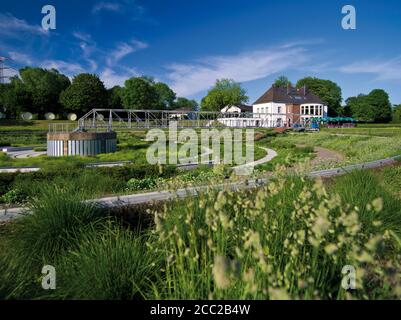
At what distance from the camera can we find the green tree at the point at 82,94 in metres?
73.6

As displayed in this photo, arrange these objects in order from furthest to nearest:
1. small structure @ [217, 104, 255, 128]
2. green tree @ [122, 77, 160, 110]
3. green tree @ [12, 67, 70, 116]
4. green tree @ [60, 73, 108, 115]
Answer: green tree @ [122, 77, 160, 110]
green tree @ [60, 73, 108, 115]
green tree @ [12, 67, 70, 116]
small structure @ [217, 104, 255, 128]

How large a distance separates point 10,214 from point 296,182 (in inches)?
200

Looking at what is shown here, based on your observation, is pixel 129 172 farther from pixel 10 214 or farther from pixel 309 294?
pixel 309 294

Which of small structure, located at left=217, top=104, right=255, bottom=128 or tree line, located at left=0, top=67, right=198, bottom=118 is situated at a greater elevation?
tree line, located at left=0, top=67, right=198, bottom=118

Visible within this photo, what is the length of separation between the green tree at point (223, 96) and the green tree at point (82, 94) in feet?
101

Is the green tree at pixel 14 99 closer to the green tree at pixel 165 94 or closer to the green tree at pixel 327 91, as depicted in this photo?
the green tree at pixel 165 94

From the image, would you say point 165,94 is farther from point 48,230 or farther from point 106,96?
point 48,230

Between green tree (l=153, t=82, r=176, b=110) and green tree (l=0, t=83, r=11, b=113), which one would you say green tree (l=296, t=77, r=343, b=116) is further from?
green tree (l=0, t=83, r=11, b=113)

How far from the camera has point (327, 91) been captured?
309 ft

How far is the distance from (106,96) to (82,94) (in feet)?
32.5

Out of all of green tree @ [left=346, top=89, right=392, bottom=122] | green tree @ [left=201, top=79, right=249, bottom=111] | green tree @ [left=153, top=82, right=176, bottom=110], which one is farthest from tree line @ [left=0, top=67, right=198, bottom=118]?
green tree @ [left=346, top=89, right=392, bottom=122]

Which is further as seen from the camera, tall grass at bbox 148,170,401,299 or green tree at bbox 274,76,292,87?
green tree at bbox 274,76,292,87

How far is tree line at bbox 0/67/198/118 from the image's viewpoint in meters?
71.0
